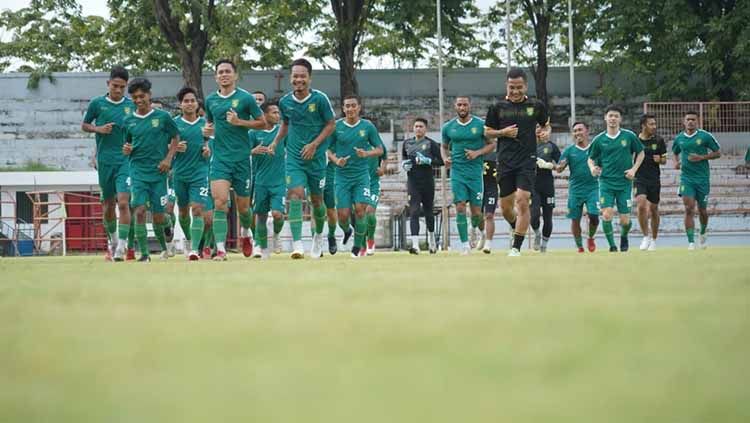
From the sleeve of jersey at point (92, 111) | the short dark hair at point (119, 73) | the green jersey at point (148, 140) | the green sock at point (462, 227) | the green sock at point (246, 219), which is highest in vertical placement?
the short dark hair at point (119, 73)

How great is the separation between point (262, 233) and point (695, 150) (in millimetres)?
9567

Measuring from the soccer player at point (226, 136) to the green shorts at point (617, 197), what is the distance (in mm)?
7770

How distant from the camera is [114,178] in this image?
15.4 meters

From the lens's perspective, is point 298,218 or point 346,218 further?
point 346,218

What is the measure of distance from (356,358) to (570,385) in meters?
0.77

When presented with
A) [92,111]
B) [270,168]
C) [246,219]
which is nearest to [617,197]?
Result: [270,168]

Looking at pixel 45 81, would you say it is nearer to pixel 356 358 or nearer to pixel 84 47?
pixel 84 47

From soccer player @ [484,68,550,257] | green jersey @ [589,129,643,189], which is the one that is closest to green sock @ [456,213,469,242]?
green jersey @ [589,129,643,189]

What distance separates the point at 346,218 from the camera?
17.3 m

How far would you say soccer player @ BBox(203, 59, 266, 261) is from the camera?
13.8m

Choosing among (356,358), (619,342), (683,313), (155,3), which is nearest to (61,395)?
(356,358)

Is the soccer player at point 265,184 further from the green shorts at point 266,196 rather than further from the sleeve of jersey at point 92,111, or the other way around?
the sleeve of jersey at point 92,111

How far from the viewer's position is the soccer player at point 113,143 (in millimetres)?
15023

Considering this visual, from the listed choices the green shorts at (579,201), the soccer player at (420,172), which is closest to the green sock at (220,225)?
the soccer player at (420,172)
